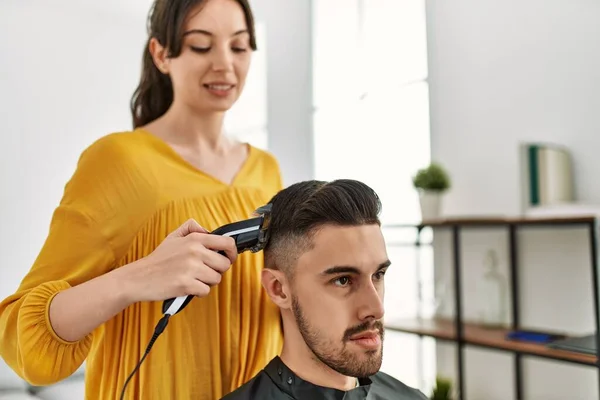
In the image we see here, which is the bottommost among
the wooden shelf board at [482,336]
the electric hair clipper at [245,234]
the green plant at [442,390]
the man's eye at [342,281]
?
the green plant at [442,390]

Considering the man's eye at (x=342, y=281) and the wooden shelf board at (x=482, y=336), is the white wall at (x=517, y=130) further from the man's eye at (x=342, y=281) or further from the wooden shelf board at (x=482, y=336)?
the man's eye at (x=342, y=281)

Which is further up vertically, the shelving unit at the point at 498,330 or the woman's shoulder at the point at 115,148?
the woman's shoulder at the point at 115,148

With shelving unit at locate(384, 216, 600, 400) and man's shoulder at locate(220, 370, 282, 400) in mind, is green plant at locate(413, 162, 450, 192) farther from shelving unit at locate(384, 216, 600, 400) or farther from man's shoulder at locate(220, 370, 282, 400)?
man's shoulder at locate(220, 370, 282, 400)

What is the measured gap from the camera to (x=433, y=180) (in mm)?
2949

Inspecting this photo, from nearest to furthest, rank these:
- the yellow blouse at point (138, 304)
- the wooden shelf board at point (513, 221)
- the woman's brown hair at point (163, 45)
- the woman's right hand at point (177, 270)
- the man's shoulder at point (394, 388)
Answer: the woman's right hand at point (177, 270), the yellow blouse at point (138, 304), the woman's brown hair at point (163, 45), the man's shoulder at point (394, 388), the wooden shelf board at point (513, 221)

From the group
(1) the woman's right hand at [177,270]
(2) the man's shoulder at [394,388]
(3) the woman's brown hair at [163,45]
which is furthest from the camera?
(2) the man's shoulder at [394,388]

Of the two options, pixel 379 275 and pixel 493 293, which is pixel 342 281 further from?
pixel 493 293

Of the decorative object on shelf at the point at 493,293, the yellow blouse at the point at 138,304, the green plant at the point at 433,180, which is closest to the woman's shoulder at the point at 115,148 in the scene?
the yellow blouse at the point at 138,304

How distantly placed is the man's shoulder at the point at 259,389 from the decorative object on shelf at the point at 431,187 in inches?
78.4

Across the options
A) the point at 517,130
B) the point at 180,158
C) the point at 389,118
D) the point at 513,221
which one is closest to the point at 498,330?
the point at 513,221

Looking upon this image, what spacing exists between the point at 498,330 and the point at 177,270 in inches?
91.4

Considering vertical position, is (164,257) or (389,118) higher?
(389,118)

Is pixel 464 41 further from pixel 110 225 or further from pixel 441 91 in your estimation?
pixel 110 225

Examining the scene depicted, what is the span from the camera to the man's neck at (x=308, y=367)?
1.13m
